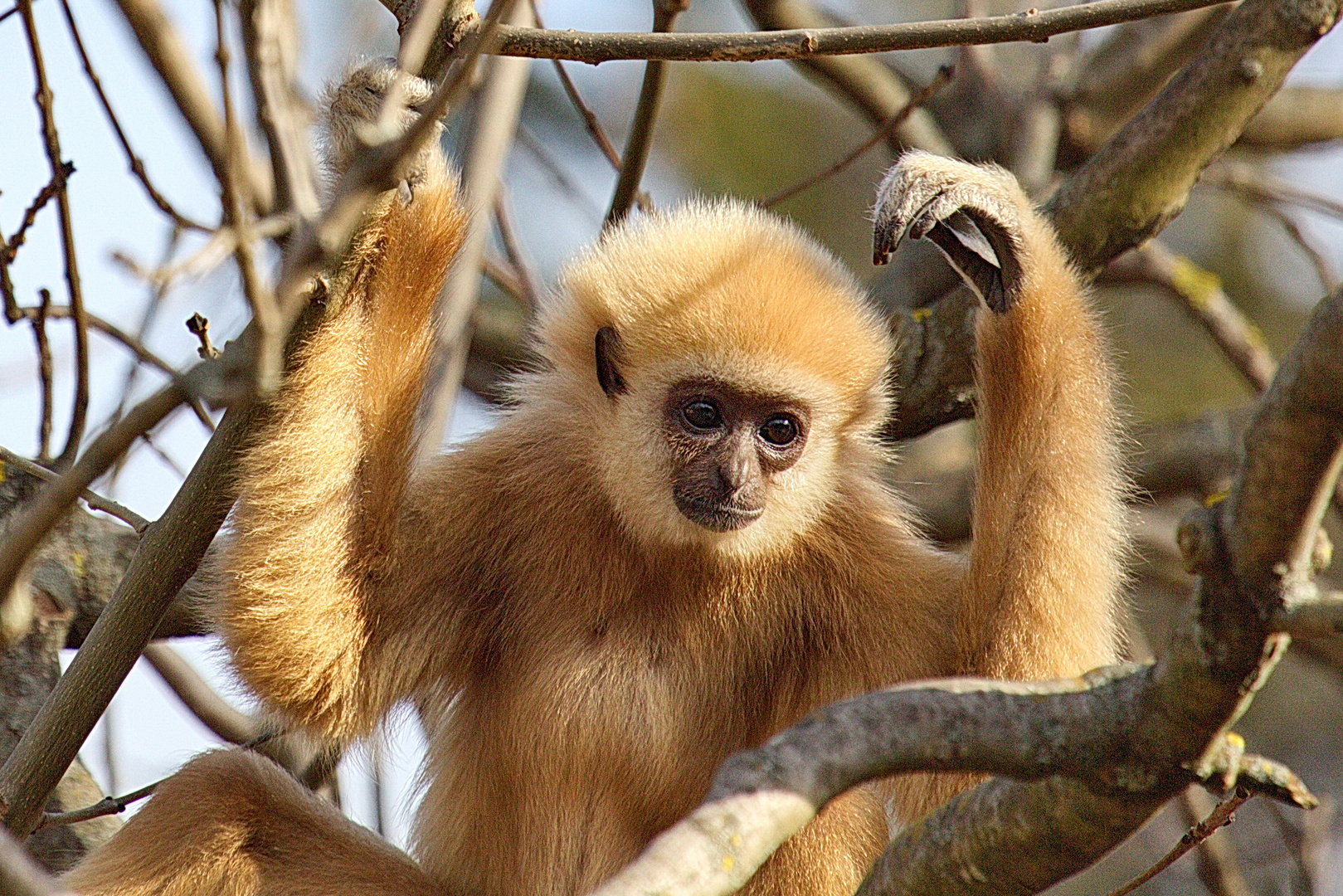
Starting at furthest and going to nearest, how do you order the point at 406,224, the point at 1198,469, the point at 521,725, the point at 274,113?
1. the point at 1198,469
2. the point at 521,725
3. the point at 406,224
4. the point at 274,113

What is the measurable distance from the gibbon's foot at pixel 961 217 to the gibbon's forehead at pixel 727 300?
0.60 metres

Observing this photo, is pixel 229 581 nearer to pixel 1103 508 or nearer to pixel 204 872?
pixel 204 872

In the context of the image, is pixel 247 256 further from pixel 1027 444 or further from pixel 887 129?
pixel 887 129

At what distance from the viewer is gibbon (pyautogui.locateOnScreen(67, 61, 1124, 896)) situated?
192 inches

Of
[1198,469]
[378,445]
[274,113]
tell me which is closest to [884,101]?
[1198,469]

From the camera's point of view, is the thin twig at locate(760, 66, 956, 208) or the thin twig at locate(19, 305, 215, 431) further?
the thin twig at locate(760, 66, 956, 208)

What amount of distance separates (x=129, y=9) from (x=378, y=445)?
6.80 ft

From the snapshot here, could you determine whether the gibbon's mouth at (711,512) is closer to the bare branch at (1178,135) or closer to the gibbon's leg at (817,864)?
the gibbon's leg at (817,864)

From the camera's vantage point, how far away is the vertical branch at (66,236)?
14.1ft

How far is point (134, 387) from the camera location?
5.94 m

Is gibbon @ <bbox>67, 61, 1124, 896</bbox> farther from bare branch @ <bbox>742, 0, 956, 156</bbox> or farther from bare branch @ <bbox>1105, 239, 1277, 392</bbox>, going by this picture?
bare branch @ <bbox>1105, 239, 1277, 392</bbox>

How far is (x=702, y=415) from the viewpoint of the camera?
5648 mm

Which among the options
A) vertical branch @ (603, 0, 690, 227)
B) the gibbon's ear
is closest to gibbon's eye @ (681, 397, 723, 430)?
the gibbon's ear

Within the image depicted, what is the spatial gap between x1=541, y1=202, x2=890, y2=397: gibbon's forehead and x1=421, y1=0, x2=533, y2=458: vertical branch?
997 mm
